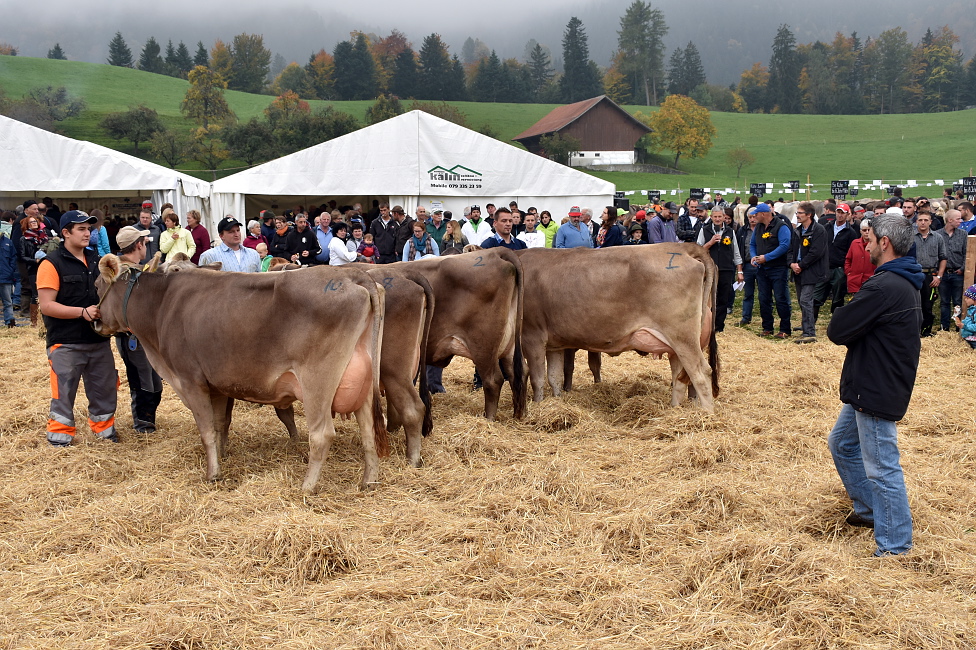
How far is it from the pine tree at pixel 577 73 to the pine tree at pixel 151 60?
54.7m

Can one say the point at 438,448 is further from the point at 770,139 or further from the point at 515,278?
the point at 770,139

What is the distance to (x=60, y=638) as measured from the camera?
351cm

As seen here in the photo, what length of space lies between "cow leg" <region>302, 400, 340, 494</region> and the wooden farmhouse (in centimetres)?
5592

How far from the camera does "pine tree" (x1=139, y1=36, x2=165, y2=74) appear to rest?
3878 inches

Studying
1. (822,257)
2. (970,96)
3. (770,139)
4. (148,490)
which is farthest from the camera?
(970,96)

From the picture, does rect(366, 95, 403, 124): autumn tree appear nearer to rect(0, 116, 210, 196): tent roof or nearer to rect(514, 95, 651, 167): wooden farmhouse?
rect(514, 95, 651, 167): wooden farmhouse

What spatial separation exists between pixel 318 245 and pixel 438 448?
8031 millimetres

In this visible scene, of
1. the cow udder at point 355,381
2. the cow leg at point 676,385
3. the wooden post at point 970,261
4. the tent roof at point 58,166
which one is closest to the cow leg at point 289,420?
the cow udder at point 355,381

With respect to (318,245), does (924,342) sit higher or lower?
lower

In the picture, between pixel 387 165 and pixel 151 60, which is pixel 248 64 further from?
pixel 387 165

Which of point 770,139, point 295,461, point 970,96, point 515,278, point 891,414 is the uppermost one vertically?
point 970,96

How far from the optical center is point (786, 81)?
107375mm

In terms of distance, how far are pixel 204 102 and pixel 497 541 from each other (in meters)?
58.8

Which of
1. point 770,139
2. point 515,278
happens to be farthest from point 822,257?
point 770,139
